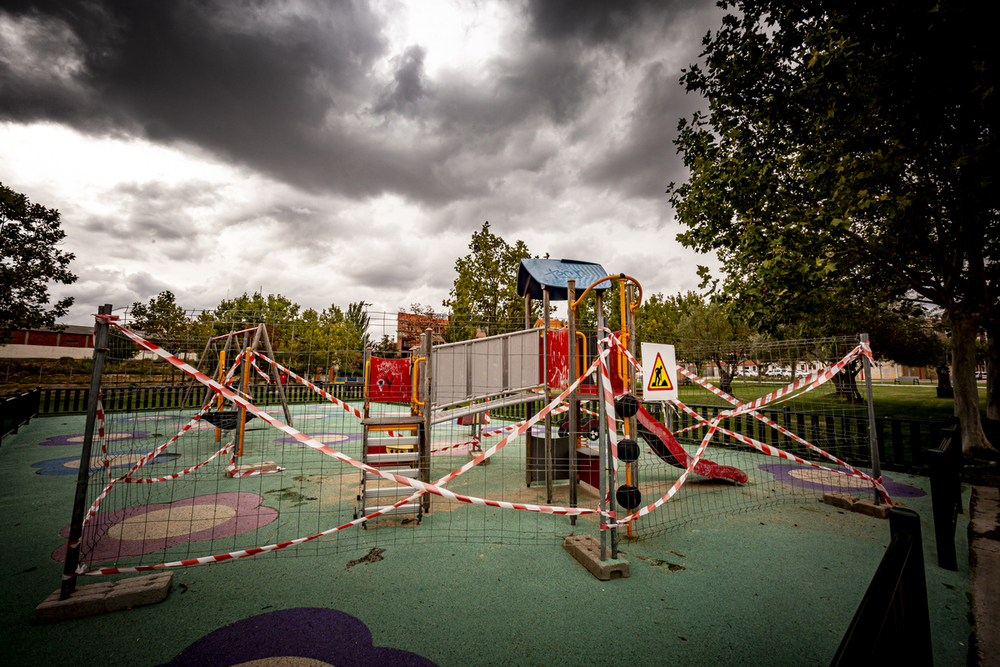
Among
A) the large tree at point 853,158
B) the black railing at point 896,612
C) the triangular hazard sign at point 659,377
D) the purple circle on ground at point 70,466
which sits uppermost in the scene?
the large tree at point 853,158

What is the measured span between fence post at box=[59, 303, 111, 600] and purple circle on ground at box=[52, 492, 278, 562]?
0.89 metres

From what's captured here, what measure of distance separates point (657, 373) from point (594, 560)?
2198mm

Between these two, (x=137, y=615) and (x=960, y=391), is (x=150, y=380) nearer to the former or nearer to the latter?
(x=137, y=615)

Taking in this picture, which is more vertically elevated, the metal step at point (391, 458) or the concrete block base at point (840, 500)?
the metal step at point (391, 458)

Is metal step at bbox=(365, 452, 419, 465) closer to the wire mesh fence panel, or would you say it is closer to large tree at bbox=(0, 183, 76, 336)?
the wire mesh fence panel

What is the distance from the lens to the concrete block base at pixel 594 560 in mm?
3484

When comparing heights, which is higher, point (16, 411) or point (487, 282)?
point (487, 282)

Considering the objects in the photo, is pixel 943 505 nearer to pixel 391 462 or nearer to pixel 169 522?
pixel 391 462

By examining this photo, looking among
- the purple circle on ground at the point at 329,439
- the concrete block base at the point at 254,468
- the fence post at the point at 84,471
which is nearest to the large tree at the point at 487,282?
the purple circle on ground at the point at 329,439

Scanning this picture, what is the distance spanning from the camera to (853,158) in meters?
7.34

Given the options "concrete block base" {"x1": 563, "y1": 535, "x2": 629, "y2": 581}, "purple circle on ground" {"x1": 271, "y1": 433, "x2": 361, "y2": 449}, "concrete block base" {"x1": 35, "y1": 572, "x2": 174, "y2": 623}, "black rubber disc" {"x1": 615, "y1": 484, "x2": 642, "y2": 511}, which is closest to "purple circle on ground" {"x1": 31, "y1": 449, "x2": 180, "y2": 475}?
"purple circle on ground" {"x1": 271, "y1": 433, "x2": 361, "y2": 449}

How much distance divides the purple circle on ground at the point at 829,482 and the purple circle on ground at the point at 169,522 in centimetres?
796

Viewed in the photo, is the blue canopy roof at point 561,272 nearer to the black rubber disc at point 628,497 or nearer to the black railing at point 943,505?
the black rubber disc at point 628,497

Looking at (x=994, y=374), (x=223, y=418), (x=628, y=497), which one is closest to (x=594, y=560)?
(x=628, y=497)
